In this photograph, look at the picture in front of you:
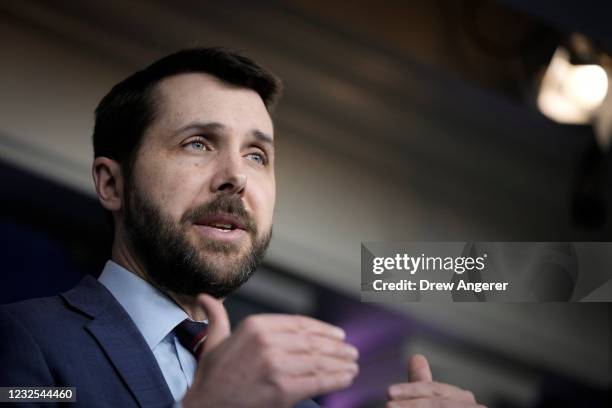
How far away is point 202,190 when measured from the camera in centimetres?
94

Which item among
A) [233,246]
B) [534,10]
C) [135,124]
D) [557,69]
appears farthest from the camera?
[557,69]

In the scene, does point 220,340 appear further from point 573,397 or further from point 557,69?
point 573,397

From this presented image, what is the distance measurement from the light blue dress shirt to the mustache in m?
0.09

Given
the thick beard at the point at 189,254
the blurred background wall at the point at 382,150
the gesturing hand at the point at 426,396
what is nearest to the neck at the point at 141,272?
the thick beard at the point at 189,254

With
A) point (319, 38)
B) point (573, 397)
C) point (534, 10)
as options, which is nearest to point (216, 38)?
point (319, 38)

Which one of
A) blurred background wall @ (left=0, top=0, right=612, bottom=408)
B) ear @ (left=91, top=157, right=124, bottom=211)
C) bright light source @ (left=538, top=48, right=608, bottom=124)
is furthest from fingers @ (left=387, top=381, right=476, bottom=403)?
bright light source @ (left=538, top=48, right=608, bottom=124)

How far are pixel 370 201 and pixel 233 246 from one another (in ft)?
4.44

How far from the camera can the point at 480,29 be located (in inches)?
90.4

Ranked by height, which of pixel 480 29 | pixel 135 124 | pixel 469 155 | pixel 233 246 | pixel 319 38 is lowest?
pixel 233 246

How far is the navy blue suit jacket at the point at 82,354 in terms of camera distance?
2.53ft

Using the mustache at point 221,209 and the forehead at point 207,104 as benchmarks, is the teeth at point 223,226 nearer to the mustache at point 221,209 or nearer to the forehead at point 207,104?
the mustache at point 221,209

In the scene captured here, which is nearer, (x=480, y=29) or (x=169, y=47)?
(x=169, y=47)

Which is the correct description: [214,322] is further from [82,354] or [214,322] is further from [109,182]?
[109,182]

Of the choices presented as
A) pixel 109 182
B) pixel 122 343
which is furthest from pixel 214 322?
pixel 109 182
